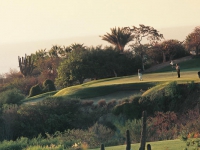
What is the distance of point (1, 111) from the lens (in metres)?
39.6

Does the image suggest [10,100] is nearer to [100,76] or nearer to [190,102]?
[190,102]

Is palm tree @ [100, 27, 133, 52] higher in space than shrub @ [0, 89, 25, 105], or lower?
higher

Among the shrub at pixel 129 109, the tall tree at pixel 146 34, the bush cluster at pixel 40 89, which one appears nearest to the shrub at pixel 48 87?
the bush cluster at pixel 40 89

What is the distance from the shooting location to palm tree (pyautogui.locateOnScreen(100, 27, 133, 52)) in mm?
75050

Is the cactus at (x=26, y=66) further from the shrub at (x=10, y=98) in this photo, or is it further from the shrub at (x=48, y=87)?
the shrub at (x=10, y=98)

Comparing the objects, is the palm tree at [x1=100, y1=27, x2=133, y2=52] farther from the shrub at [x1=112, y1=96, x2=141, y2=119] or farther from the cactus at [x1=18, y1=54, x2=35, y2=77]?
the shrub at [x1=112, y1=96, x2=141, y2=119]

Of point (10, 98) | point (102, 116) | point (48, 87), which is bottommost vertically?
point (102, 116)

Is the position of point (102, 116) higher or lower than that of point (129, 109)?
lower

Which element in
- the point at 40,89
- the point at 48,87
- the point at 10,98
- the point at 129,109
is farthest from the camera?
the point at 48,87

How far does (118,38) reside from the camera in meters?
76.1

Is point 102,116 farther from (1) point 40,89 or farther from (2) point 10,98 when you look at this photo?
(1) point 40,89

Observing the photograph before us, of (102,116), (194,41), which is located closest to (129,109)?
(102,116)

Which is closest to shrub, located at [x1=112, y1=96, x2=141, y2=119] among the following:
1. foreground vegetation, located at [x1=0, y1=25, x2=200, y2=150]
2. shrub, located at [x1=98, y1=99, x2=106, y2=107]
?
foreground vegetation, located at [x1=0, y1=25, x2=200, y2=150]

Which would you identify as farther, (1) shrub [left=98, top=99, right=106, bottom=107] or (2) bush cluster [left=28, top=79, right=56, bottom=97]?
(2) bush cluster [left=28, top=79, right=56, bottom=97]
